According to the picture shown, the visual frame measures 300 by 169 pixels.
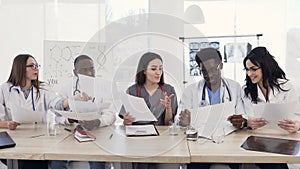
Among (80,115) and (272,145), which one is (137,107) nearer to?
(80,115)

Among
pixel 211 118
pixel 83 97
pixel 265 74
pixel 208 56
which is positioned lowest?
pixel 211 118

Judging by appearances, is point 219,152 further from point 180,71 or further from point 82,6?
point 82,6

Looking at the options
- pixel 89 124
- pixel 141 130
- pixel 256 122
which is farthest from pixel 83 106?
pixel 256 122

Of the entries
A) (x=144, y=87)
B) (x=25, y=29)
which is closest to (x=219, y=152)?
(x=144, y=87)

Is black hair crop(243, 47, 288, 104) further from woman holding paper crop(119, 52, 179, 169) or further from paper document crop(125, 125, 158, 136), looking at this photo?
paper document crop(125, 125, 158, 136)

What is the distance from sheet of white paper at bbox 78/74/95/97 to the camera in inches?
83.5

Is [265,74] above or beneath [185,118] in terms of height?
above

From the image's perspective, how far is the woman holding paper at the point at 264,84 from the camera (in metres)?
2.01

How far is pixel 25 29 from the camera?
380cm

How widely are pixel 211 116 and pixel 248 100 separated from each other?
347 mm

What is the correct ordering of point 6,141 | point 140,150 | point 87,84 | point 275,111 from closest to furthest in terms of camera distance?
point 140,150 → point 6,141 → point 275,111 → point 87,84

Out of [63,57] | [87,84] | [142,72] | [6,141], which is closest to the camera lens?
[6,141]

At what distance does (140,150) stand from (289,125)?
Answer: 2.98 feet

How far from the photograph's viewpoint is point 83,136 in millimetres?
1812
